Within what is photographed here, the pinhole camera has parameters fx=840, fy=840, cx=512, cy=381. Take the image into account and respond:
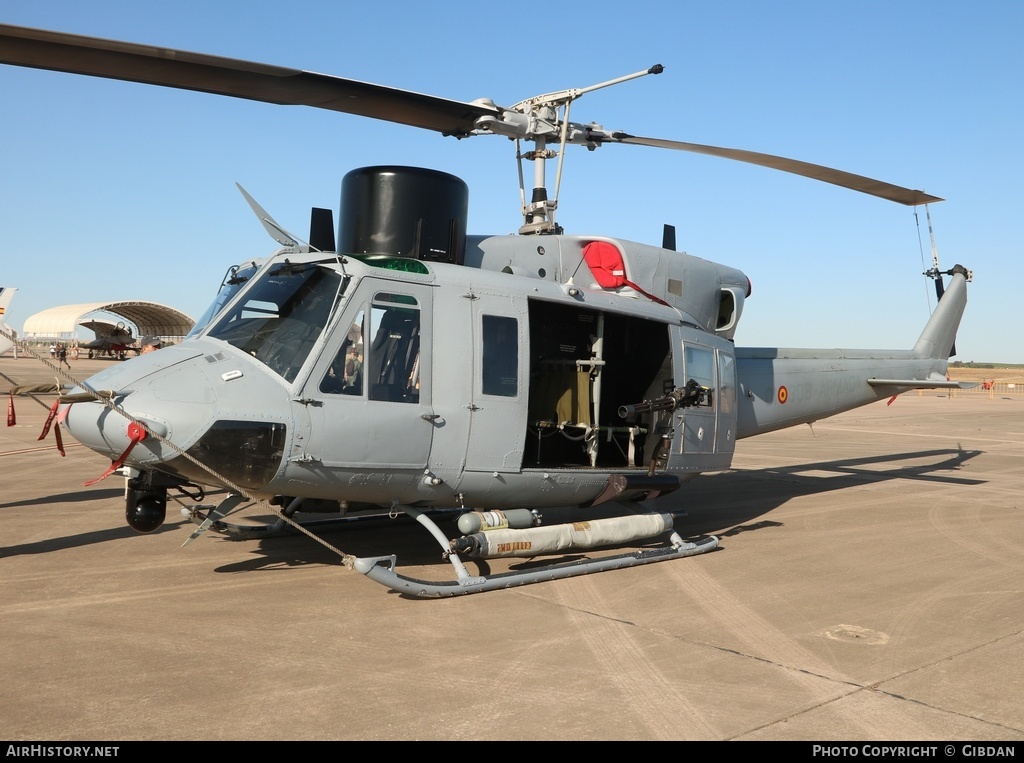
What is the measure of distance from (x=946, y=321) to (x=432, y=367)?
10668 mm

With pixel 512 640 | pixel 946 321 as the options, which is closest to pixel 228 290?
pixel 512 640

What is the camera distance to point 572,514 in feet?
33.7

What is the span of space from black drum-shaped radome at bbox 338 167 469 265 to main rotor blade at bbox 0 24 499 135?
490mm

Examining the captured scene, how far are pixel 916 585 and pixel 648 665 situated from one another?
11.0 ft

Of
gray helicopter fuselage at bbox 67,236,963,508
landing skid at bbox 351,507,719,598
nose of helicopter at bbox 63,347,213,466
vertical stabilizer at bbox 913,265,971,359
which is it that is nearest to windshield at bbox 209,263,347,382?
gray helicopter fuselage at bbox 67,236,963,508

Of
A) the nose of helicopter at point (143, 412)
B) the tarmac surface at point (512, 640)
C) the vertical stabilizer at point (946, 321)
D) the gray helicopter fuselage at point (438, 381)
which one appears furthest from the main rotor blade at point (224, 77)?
the vertical stabilizer at point (946, 321)

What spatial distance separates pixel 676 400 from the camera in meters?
8.02

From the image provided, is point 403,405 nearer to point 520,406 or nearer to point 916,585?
point 520,406

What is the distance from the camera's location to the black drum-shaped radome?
732cm

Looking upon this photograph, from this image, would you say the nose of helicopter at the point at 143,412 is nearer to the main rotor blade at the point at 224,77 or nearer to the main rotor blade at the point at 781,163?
the main rotor blade at the point at 224,77

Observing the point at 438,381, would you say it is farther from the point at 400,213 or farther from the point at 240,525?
the point at 240,525

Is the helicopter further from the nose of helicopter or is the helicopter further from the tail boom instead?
the tail boom

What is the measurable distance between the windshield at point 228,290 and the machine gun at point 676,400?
138 inches

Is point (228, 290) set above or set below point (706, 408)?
above
